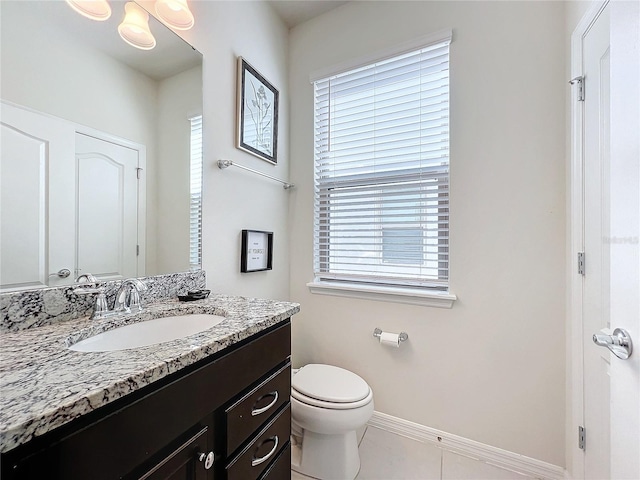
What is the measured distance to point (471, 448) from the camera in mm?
1442

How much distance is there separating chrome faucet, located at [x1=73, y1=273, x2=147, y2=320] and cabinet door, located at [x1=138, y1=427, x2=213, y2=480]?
519 mm

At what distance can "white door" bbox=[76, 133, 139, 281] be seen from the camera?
0.89 metres

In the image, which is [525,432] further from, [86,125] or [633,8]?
[86,125]

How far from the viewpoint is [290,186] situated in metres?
1.95

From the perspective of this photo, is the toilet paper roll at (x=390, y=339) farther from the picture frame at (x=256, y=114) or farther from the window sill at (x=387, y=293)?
the picture frame at (x=256, y=114)

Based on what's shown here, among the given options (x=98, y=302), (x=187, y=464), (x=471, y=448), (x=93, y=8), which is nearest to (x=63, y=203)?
(x=98, y=302)

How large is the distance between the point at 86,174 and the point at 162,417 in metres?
0.82

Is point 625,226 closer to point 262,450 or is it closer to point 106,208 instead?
point 262,450

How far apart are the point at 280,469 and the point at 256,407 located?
36 cm

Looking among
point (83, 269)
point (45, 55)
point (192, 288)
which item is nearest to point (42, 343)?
point (83, 269)

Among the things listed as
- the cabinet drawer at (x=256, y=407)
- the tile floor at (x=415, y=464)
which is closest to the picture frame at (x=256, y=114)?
the cabinet drawer at (x=256, y=407)

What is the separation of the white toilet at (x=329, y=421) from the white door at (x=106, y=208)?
3.18 feet

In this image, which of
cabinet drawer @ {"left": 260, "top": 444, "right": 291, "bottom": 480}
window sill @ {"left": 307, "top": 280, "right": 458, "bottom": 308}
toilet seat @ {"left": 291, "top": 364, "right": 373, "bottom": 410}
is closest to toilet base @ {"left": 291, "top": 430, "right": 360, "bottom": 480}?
toilet seat @ {"left": 291, "top": 364, "right": 373, "bottom": 410}

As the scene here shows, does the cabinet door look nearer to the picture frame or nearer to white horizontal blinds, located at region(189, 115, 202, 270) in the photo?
white horizontal blinds, located at region(189, 115, 202, 270)
